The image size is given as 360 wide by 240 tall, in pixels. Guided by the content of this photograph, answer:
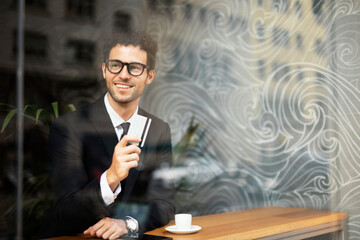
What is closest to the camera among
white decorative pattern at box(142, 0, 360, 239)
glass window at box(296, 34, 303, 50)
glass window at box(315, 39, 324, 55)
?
white decorative pattern at box(142, 0, 360, 239)

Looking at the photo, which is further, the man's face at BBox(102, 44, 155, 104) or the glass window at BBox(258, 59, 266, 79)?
the glass window at BBox(258, 59, 266, 79)

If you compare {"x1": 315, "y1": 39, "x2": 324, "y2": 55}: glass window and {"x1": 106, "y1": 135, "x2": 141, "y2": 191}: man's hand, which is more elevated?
{"x1": 315, "y1": 39, "x2": 324, "y2": 55}: glass window

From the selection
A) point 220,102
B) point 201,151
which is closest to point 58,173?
point 201,151

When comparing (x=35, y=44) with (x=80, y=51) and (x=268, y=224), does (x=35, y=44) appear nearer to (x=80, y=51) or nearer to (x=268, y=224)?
(x=80, y=51)

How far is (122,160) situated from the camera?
2.52m

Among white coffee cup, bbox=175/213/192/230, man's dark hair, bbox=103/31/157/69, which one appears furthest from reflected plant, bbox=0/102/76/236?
white coffee cup, bbox=175/213/192/230

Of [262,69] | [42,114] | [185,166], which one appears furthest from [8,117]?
[262,69]

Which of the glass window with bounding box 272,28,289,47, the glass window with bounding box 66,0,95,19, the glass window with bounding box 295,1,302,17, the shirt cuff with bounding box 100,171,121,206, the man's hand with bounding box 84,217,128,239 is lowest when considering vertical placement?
the man's hand with bounding box 84,217,128,239

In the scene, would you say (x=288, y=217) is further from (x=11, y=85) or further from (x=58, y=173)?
(x=11, y=85)

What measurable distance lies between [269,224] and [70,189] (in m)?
1.19

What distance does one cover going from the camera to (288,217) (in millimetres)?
2955

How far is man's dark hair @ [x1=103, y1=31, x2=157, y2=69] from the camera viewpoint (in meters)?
2.49

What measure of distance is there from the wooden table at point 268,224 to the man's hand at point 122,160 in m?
0.36

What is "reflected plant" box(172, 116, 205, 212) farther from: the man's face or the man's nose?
the man's nose
